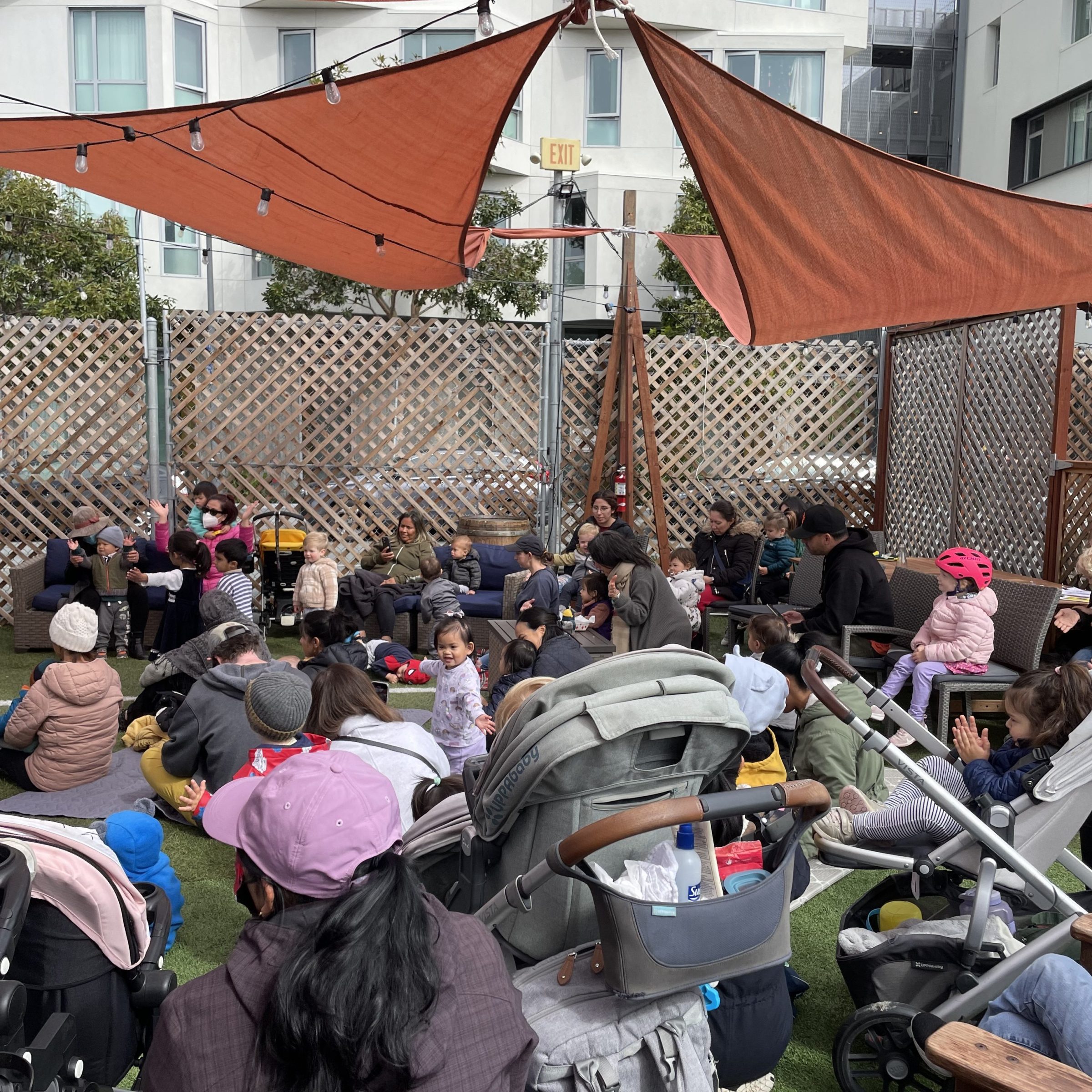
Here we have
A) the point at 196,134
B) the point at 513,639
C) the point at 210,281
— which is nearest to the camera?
the point at 196,134

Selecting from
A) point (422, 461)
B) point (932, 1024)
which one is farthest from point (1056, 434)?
point (932, 1024)

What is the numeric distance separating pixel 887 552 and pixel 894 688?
449 cm

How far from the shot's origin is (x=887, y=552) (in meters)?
9.78

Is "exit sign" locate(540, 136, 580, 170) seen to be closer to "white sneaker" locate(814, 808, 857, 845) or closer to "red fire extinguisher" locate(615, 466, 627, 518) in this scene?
"red fire extinguisher" locate(615, 466, 627, 518)

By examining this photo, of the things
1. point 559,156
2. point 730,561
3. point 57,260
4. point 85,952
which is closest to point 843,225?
point 85,952

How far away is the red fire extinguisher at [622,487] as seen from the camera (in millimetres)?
9500

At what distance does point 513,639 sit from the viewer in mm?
5660

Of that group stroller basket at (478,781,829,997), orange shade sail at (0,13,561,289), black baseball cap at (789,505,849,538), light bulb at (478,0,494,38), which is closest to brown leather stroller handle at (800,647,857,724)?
stroller basket at (478,781,829,997)

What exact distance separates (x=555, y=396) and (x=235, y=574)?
4.11m

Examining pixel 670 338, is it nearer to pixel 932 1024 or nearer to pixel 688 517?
pixel 688 517

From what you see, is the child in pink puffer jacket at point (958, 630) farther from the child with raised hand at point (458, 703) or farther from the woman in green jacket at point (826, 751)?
the child with raised hand at point (458, 703)

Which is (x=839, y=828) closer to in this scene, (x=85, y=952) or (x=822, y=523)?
(x=85, y=952)

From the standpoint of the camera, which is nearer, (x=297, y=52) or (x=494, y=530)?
(x=494, y=530)

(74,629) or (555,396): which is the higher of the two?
(555,396)
